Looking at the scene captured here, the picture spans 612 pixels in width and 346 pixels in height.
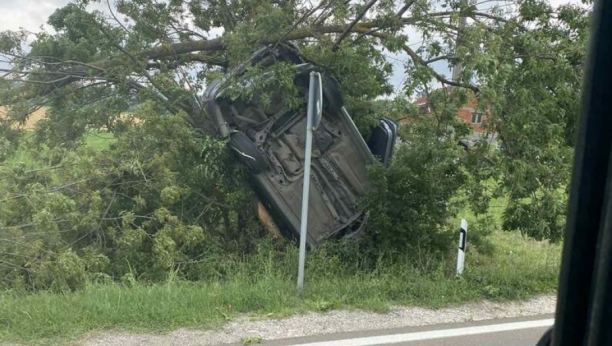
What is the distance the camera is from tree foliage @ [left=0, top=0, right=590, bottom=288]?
6.96m

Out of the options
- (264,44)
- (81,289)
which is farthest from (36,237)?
(264,44)

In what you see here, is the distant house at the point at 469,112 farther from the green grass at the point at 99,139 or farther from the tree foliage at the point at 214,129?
the green grass at the point at 99,139

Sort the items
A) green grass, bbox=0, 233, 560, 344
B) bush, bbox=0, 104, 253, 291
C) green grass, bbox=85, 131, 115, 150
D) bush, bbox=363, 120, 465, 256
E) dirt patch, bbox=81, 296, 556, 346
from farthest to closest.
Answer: green grass, bbox=85, 131, 115, 150 < bush, bbox=363, 120, 465, 256 < bush, bbox=0, 104, 253, 291 < green grass, bbox=0, 233, 560, 344 < dirt patch, bbox=81, 296, 556, 346

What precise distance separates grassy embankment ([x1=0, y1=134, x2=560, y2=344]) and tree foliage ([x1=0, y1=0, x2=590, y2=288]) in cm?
90

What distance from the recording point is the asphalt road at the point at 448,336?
4.64 meters

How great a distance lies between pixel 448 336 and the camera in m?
4.85

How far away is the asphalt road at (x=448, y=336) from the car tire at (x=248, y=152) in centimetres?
343

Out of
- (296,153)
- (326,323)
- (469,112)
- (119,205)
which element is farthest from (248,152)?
(469,112)

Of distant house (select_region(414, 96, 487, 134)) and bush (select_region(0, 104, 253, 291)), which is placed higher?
distant house (select_region(414, 96, 487, 134))

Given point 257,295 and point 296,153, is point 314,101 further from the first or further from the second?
point 296,153

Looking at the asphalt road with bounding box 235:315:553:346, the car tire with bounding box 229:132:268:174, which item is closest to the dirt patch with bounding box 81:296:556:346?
the asphalt road with bounding box 235:315:553:346

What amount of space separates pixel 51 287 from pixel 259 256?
110 inches

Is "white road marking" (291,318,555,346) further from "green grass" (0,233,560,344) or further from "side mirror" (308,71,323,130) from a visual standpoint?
"side mirror" (308,71,323,130)

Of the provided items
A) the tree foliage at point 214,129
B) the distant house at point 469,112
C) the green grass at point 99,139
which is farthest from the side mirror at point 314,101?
Result: the green grass at point 99,139
